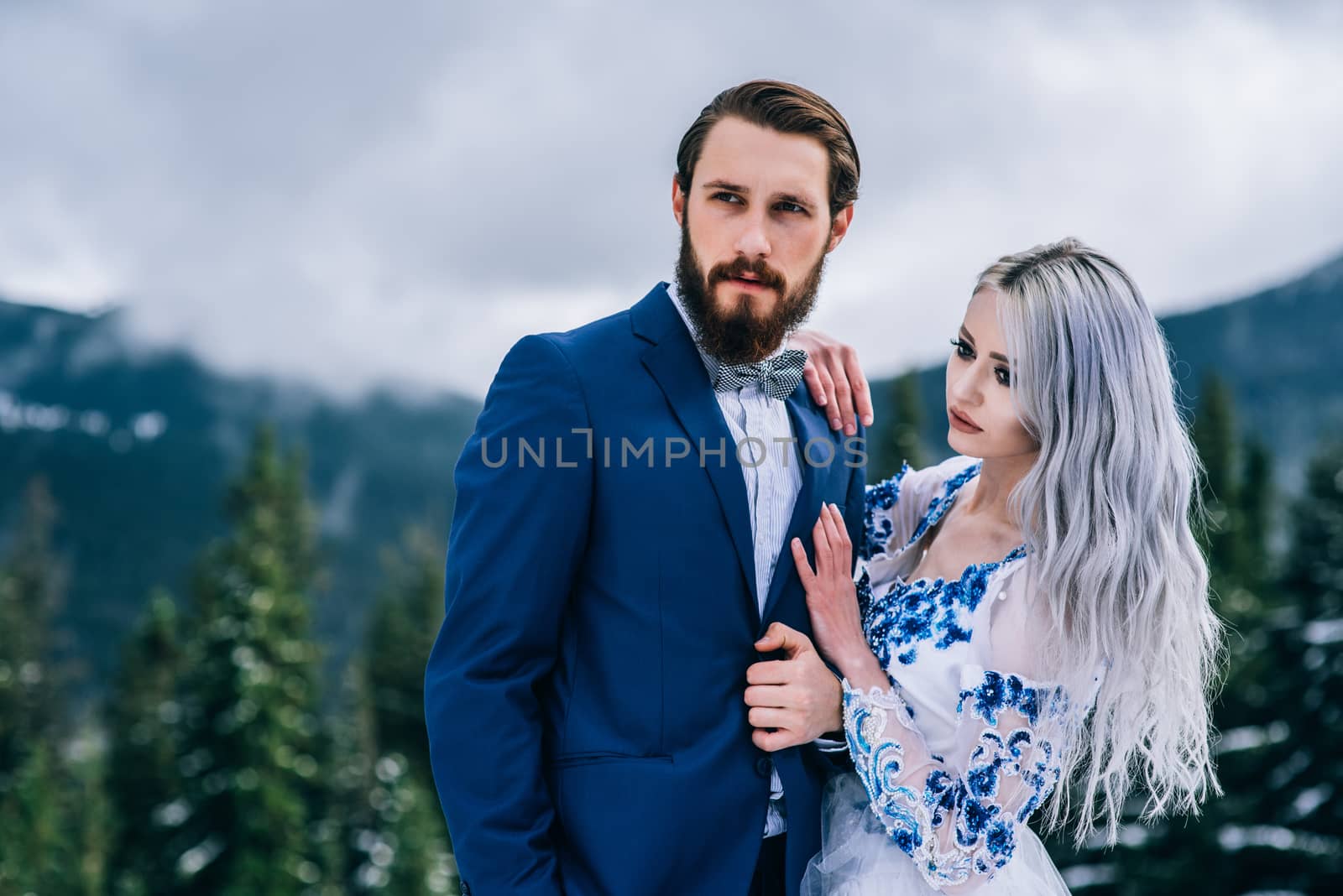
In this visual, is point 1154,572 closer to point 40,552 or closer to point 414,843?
point 414,843

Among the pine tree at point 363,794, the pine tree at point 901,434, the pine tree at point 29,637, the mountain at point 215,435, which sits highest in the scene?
the mountain at point 215,435

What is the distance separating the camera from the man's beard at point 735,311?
11.8 feet

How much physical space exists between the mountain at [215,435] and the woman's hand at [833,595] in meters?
50.7

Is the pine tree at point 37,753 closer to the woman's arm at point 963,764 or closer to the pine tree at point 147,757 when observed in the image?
the pine tree at point 147,757

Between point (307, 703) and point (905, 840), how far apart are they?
27.3 metres

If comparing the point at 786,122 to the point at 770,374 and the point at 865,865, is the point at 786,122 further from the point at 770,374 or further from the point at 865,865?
the point at 865,865

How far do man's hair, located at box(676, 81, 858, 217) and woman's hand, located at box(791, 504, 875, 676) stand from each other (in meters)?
1.11

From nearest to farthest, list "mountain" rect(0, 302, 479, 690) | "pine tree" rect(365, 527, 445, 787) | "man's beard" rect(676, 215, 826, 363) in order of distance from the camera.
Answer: "man's beard" rect(676, 215, 826, 363)
"pine tree" rect(365, 527, 445, 787)
"mountain" rect(0, 302, 479, 690)

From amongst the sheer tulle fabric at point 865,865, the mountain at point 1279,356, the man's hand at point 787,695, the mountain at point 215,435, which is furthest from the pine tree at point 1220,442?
the man's hand at point 787,695

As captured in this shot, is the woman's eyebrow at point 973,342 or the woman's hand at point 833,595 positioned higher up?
the woman's eyebrow at point 973,342

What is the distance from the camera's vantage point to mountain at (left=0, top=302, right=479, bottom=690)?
4092 inches

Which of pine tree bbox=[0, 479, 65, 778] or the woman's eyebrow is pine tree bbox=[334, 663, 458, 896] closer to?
pine tree bbox=[0, 479, 65, 778]

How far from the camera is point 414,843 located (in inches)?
1068

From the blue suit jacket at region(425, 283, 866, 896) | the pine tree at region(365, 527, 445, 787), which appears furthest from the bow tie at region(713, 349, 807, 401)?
the pine tree at region(365, 527, 445, 787)
